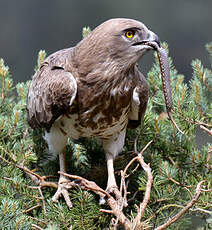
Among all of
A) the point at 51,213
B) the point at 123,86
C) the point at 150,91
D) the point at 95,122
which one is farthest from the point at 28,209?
the point at 150,91

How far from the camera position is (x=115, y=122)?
1351 millimetres

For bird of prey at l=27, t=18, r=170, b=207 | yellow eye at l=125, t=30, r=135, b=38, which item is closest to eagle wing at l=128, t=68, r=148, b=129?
bird of prey at l=27, t=18, r=170, b=207

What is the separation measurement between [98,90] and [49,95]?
16 cm

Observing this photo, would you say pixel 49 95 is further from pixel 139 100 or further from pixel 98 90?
pixel 139 100

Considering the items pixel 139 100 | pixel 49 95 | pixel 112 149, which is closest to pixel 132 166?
pixel 112 149

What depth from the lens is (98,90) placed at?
1282 mm

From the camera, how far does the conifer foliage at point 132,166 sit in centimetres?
111

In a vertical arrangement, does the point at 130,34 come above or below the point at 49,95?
above

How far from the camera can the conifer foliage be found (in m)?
1.11

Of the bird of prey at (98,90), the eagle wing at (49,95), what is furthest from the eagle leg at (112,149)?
the eagle wing at (49,95)

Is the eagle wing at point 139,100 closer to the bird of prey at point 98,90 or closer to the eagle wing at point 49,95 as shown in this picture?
the bird of prey at point 98,90

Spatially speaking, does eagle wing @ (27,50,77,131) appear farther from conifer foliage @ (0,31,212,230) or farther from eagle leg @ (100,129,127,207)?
eagle leg @ (100,129,127,207)

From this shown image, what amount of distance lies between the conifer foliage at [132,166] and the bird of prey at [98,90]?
6 centimetres

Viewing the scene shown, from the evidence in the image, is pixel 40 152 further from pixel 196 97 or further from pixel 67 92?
pixel 196 97
